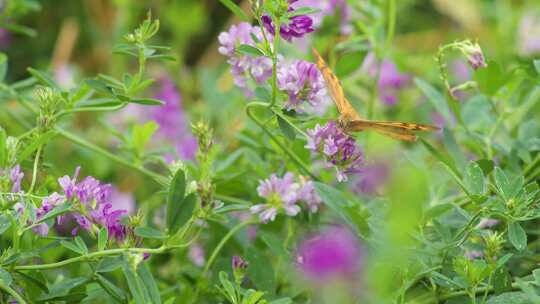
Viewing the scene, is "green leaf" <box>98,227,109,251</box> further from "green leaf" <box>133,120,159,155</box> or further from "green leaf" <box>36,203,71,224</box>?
"green leaf" <box>133,120,159,155</box>

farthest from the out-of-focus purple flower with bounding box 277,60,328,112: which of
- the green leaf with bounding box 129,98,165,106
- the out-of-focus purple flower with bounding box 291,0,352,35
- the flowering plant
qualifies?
the out-of-focus purple flower with bounding box 291,0,352,35

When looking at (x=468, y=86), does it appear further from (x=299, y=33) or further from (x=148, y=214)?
(x=148, y=214)

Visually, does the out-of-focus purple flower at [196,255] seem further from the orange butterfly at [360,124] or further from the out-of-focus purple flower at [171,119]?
the out-of-focus purple flower at [171,119]

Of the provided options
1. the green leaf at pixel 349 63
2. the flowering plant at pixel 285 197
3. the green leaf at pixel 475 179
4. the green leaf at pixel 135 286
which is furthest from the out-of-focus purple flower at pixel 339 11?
the green leaf at pixel 135 286

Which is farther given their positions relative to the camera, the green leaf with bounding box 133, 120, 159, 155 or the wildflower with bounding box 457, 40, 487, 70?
the green leaf with bounding box 133, 120, 159, 155

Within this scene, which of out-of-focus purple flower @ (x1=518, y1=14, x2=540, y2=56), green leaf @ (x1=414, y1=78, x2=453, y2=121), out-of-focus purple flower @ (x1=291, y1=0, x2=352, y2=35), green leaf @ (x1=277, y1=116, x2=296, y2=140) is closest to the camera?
green leaf @ (x1=277, y1=116, x2=296, y2=140)

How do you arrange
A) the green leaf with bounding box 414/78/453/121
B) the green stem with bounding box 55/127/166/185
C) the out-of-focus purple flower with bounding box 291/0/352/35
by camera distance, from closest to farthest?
the green stem with bounding box 55/127/166/185, the green leaf with bounding box 414/78/453/121, the out-of-focus purple flower with bounding box 291/0/352/35
